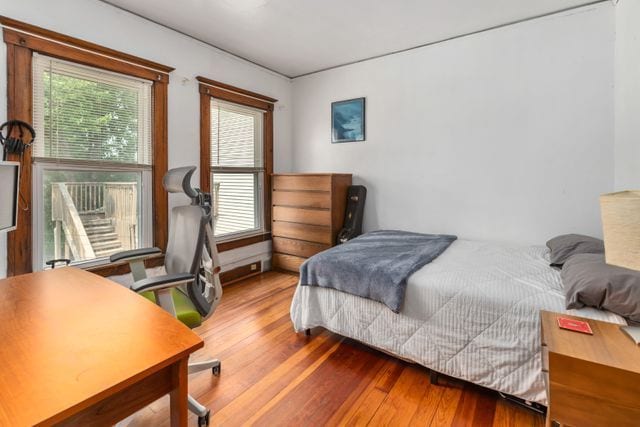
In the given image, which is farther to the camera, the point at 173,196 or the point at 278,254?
the point at 278,254

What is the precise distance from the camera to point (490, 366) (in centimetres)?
163

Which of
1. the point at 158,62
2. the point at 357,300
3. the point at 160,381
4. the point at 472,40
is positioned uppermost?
the point at 472,40

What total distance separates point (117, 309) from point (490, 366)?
1.76 m

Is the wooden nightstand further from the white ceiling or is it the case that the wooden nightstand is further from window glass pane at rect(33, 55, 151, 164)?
window glass pane at rect(33, 55, 151, 164)

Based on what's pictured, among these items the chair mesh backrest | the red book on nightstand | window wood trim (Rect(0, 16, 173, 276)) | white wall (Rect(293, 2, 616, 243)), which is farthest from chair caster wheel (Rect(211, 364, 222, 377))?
white wall (Rect(293, 2, 616, 243))

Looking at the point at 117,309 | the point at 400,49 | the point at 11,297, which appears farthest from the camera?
the point at 400,49

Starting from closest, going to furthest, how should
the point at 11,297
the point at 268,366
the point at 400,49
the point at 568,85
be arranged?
1. the point at 11,297
2. the point at 268,366
3. the point at 568,85
4. the point at 400,49

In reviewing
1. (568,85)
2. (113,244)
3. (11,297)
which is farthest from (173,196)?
(568,85)

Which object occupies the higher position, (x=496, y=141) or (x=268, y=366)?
(x=496, y=141)

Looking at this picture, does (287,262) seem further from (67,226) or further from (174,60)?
(174,60)

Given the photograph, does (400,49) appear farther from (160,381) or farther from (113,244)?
(160,381)

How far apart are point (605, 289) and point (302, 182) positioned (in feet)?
9.21

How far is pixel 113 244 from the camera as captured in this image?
8.64 ft

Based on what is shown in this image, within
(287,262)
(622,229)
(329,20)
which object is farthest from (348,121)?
(622,229)
